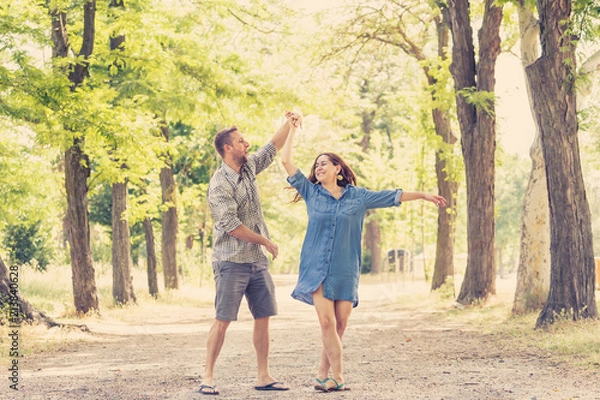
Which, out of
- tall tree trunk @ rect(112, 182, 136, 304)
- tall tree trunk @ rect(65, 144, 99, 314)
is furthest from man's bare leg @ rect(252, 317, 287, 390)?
tall tree trunk @ rect(112, 182, 136, 304)

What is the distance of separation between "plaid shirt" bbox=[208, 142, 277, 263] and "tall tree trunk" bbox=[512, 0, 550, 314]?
29.8 ft

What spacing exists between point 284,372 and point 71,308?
9.66m

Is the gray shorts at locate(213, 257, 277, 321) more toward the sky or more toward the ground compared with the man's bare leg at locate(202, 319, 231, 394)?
more toward the sky

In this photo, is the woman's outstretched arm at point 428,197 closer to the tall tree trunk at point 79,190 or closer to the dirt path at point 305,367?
the dirt path at point 305,367

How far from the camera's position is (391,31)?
2244 cm

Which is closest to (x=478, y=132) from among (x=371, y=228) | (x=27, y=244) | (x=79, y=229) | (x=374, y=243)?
(x=79, y=229)

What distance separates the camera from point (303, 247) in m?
7.62

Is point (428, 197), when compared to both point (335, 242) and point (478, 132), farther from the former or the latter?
point (478, 132)

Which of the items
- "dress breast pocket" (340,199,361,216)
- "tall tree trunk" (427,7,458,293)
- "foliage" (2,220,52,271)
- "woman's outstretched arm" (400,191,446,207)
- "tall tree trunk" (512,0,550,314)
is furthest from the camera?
"foliage" (2,220,52,271)

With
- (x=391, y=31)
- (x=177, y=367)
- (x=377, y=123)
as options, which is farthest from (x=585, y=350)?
(x=377, y=123)

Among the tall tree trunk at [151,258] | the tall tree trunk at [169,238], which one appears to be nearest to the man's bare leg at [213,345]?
the tall tree trunk at [151,258]

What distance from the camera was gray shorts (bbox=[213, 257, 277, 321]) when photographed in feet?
25.2

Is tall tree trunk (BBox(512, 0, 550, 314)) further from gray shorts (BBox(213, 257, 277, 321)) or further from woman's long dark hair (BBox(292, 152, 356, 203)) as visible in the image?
gray shorts (BBox(213, 257, 277, 321))

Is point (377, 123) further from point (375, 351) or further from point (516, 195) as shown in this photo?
point (375, 351)
